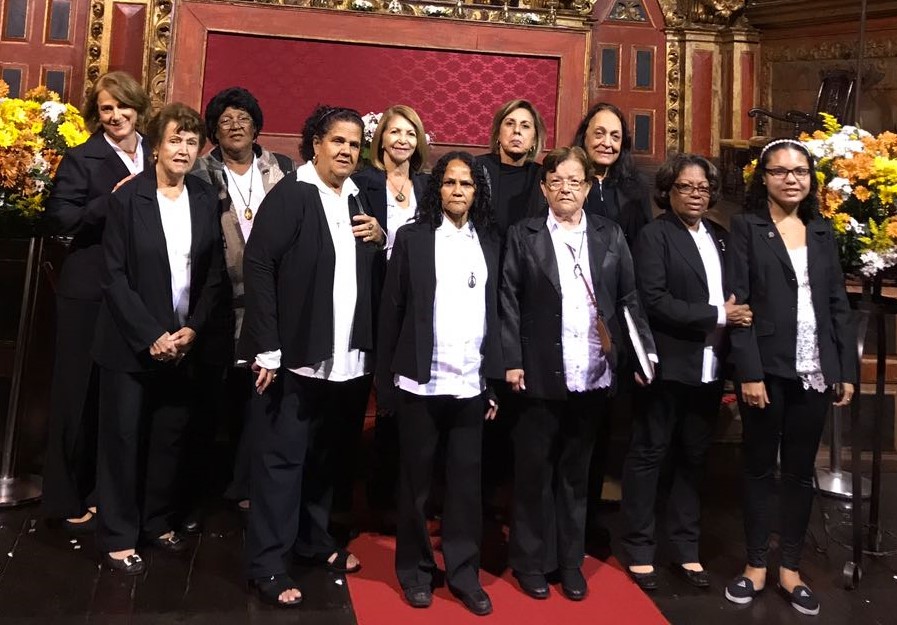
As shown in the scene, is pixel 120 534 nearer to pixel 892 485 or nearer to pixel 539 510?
pixel 539 510

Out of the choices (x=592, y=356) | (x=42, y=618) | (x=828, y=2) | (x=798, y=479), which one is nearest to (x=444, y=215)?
(x=592, y=356)

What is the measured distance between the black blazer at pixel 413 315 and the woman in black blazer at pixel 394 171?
353mm

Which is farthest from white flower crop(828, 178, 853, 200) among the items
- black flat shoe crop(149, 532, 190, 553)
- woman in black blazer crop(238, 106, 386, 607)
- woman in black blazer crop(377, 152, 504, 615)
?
black flat shoe crop(149, 532, 190, 553)

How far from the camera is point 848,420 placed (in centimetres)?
455

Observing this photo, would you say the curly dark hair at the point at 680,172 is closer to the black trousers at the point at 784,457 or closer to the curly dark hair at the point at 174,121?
the black trousers at the point at 784,457

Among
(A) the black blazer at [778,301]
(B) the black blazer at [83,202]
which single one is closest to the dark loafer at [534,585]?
(A) the black blazer at [778,301]

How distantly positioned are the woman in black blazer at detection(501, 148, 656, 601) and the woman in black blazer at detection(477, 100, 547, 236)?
38 centimetres

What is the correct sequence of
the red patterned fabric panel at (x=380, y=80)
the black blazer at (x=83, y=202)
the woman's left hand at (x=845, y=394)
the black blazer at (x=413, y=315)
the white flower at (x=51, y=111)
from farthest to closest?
the red patterned fabric panel at (x=380, y=80) < the white flower at (x=51, y=111) < the black blazer at (x=83, y=202) < the woman's left hand at (x=845, y=394) < the black blazer at (x=413, y=315)

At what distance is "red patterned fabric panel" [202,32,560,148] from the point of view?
6258 millimetres

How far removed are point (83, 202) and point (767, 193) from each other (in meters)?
2.49

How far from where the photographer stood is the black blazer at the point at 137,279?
9.10ft

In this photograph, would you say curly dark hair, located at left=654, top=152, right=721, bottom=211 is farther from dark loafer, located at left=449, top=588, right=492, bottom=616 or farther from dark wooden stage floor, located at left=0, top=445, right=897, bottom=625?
dark loafer, located at left=449, top=588, right=492, bottom=616

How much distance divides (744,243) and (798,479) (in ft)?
2.76

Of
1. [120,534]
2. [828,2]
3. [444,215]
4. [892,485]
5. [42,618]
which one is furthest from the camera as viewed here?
[828,2]
